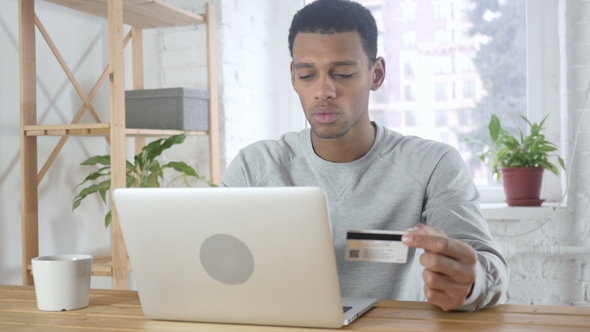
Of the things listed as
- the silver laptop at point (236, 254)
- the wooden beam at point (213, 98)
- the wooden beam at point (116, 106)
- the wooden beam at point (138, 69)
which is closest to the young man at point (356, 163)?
the silver laptop at point (236, 254)

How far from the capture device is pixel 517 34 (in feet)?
8.69

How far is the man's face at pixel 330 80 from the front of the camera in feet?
4.80

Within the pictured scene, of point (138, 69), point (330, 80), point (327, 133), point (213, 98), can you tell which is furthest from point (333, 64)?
point (138, 69)

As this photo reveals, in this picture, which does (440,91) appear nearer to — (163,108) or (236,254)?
(163,108)

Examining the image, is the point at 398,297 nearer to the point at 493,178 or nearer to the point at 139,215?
the point at 139,215

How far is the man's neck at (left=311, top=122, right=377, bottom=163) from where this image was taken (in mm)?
1550

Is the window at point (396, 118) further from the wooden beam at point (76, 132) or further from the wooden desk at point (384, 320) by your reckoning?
the wooden desk at point (384, 320)

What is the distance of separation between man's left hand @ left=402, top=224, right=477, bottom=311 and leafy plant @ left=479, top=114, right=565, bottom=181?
5.08 ft

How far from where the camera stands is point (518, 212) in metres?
2.45

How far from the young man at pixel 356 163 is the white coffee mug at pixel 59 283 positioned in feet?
1.76

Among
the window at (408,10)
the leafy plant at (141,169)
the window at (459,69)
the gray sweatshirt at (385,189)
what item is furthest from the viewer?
the window at (408,10)

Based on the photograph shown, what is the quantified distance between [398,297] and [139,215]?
0.70m

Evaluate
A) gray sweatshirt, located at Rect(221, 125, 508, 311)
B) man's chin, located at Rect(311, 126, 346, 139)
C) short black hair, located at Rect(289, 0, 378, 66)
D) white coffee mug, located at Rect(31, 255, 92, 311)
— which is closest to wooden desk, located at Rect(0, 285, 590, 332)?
white coffee mug, located at Rect(31, 255, 92, 311)

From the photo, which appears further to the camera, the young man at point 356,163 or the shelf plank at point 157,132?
the shelf plank at point 157,132
